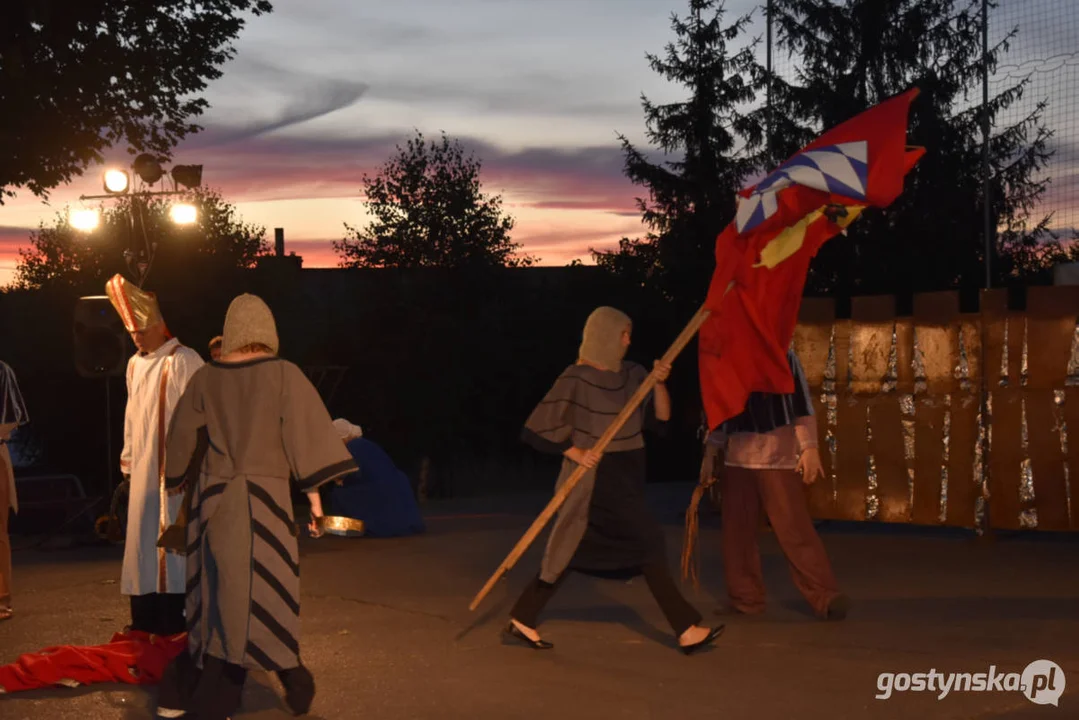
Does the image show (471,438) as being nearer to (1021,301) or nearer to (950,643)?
(1021,301)

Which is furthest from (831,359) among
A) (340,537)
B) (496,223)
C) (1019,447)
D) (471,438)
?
(496,223)

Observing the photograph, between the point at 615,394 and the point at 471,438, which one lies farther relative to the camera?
the point at 471,438

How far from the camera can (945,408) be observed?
1277 centimetres

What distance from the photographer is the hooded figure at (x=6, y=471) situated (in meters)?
10.1

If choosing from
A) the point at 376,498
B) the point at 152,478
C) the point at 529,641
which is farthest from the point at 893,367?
the point at 152,478

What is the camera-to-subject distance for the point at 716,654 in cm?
811

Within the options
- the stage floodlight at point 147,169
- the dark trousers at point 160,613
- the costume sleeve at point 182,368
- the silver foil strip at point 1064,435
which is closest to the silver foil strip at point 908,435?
the silver foil strip at point 1064,435

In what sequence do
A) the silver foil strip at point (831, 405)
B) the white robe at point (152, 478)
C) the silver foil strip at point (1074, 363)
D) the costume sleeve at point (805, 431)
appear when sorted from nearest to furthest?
1. the white robe at point (152, 478)
2. the costume sleeve at point (805, 431)
3. the silver foil strip at point (1074, 363)
4. the silver foil strip at point (831, 405)

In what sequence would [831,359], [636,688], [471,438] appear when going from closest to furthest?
1. [636,688]
2. [831,359]
3. [471,438]

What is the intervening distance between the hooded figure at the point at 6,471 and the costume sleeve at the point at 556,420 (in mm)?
3963

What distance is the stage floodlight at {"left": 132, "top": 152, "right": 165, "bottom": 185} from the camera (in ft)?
52.0

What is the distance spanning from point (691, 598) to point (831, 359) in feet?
13.4

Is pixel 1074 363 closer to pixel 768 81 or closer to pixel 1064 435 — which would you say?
pixel 1064 435

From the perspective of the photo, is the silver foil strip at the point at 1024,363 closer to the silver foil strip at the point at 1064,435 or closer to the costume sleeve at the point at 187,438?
the silver foil strip at the point at 1064,435
